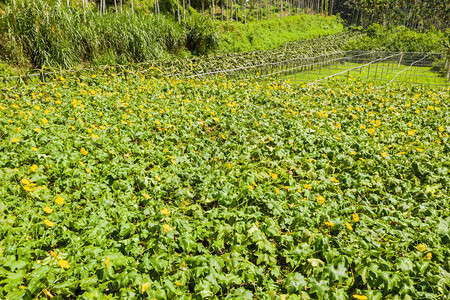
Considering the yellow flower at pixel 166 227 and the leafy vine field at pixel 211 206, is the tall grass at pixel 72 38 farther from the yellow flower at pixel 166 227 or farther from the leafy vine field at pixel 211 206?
the yellow flower at pixel 166 227

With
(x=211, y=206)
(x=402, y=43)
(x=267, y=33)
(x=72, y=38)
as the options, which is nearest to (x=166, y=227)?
(x=211, y=206)

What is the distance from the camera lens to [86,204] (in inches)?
121

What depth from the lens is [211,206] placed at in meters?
3.54

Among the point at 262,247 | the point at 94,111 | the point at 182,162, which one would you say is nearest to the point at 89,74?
the point at 94,111

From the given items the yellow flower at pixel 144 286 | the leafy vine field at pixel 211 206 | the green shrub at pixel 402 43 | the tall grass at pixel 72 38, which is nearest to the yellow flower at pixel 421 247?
the leafy vine field at pixel 211 206

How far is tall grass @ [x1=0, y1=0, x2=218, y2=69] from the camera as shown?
8406 mm

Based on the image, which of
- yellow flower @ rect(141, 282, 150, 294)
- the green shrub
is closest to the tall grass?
yellow flower @ rect(141, 282, 150, 294)

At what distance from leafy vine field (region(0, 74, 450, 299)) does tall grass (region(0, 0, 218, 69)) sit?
3.08 meters

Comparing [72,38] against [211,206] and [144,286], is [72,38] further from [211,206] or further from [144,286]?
[144,286]

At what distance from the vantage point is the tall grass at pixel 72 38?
8406mm

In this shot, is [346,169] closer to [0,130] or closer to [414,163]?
[414,163]

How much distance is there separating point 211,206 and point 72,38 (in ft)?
27.6

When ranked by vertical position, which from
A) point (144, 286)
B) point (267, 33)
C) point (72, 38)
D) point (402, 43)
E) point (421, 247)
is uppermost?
point (72, 38)

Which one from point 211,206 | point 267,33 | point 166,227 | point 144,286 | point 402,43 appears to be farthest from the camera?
point 402,43
